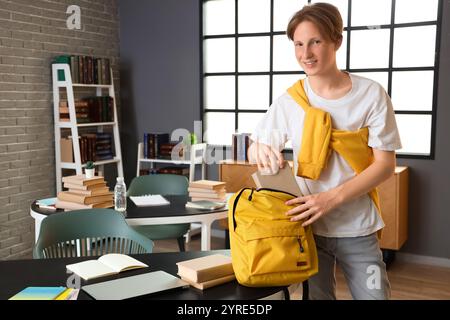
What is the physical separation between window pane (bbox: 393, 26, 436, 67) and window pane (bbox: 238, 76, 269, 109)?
4.23 ft

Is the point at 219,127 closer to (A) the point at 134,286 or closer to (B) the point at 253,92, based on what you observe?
(B) the point at 253,92

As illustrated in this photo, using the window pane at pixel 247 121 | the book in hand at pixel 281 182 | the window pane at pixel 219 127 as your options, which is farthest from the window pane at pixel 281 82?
the book in hand at pixel 281 182

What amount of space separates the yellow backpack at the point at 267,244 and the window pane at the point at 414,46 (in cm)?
318

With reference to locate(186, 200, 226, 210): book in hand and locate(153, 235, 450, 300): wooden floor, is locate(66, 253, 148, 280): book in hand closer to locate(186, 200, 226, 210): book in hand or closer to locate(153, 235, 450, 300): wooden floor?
locate(186, 200, 226, 210): book in hand

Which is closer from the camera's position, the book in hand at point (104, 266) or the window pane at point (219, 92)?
the book in hand at point (104, 266)

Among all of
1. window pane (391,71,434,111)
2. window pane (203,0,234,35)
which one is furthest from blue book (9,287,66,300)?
window pane (203,0,234,35)

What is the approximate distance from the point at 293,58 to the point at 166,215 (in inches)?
104

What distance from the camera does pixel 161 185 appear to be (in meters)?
3.81

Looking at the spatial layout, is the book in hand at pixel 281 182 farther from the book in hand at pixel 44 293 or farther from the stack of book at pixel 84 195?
the stack of book at pixel 84 195

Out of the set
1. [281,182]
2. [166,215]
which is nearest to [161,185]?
[166,215]

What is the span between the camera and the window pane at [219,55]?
17.4ft

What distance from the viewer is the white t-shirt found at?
5.47 ft
